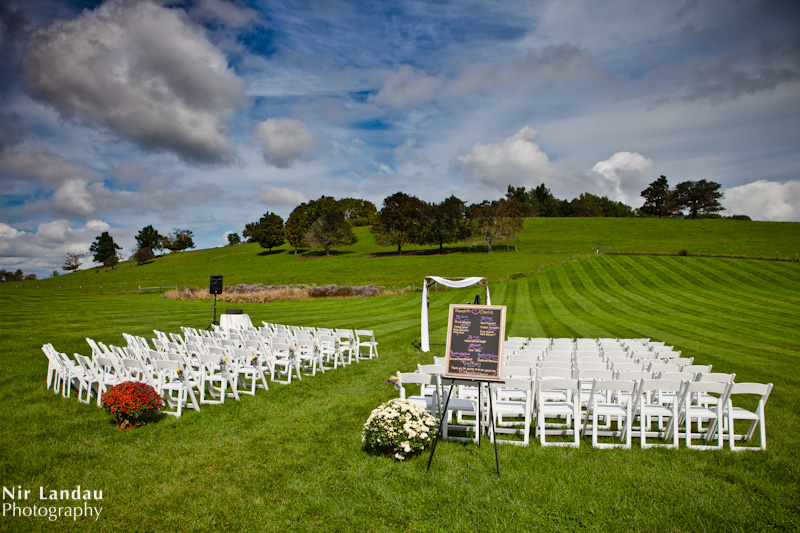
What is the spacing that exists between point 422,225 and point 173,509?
2457 inches

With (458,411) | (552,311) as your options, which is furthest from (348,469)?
(552,311)

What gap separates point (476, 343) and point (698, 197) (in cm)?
11422

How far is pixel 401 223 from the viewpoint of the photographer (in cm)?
6625

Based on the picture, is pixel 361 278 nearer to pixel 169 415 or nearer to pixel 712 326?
pixel 712 326

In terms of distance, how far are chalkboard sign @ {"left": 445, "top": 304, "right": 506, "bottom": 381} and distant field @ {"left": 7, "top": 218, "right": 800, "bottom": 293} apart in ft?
118

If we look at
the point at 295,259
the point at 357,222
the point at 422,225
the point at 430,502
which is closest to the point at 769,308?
the point at 430,502

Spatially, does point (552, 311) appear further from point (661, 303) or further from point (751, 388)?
point (751, 388)

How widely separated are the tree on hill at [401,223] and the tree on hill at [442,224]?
949 mm

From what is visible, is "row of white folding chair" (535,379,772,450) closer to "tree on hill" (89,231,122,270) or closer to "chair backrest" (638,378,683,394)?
"chair backrest" (638,378,683,394)

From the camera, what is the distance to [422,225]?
65938mm

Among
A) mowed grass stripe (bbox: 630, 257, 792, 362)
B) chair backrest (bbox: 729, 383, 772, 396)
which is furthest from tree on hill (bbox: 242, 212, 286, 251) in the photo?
chair backrest (bbox: 729, 383, 772, 396)

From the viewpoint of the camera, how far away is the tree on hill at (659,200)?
102 metres

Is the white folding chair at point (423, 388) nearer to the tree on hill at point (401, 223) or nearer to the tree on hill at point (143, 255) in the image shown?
the tree on hill at point (401, 223)

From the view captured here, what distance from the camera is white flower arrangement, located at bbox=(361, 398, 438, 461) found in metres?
5.57
